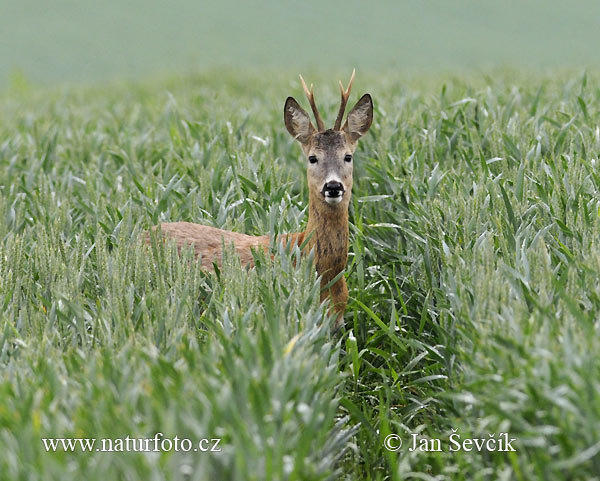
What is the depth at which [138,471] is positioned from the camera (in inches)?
99.7

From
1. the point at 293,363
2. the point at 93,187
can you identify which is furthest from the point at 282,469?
the point at 93,187

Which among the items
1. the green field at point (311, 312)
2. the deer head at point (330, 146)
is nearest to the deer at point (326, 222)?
the deer head at point (330, 146)

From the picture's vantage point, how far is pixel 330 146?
452 centimetres

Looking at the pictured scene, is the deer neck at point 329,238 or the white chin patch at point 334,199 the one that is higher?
the white chin patch at point 334,199

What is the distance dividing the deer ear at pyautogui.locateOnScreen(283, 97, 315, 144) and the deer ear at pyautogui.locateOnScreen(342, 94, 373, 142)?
237 millimetres

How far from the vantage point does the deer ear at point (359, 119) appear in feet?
15.4

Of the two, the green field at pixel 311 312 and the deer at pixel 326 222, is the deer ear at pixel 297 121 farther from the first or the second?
the green field at pixel 311 312

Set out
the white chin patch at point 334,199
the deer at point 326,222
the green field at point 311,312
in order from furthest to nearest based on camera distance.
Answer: the deer at point 326,222, the white chin patch at point 334,199, the green field at point 311,312

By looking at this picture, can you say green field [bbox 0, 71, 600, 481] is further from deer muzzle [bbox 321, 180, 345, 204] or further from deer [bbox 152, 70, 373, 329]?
deer muzzle [bbox 321, 180, 345, 204]

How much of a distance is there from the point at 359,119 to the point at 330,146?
0.40 m

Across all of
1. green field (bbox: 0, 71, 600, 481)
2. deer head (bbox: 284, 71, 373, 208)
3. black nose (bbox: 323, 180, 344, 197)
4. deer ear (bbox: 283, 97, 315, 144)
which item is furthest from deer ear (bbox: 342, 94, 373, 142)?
green field (bbox: 0, 71, 600, 481)

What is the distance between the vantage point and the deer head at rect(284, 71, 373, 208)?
4.39 metres

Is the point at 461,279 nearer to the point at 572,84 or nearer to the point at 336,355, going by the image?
the point at 336,355

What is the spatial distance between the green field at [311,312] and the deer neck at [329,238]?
0.79ft
